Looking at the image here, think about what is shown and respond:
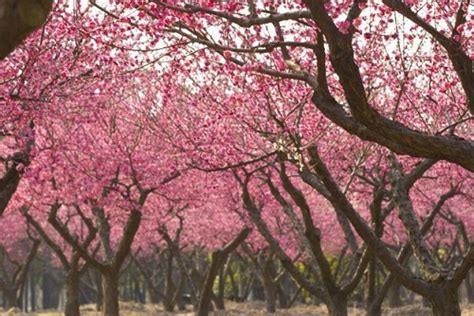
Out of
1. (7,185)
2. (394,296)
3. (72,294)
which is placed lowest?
(72,294)

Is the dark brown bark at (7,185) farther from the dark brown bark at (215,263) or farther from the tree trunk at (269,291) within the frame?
the tree trunk at (269,291)

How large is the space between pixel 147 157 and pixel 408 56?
907 centimetres

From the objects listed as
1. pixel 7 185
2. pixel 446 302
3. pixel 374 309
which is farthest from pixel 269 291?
pixel 446 302

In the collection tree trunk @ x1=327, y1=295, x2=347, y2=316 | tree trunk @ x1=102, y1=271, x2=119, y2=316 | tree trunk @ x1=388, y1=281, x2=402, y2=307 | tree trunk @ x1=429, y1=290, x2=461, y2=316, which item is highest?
tree trunk @ x1=388, y1=281, x2=402, y2=307

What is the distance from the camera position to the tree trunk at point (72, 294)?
25203mm

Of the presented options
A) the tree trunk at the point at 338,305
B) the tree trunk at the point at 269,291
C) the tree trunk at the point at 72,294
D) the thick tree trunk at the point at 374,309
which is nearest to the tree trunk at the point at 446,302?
the tree trunk at the point at 338,305

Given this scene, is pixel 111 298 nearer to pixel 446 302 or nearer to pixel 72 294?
pixel 72 294

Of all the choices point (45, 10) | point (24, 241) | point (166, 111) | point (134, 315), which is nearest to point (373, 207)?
point (166, 111)

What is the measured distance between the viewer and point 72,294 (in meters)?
25.5

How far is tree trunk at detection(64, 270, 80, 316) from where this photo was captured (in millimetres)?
25203

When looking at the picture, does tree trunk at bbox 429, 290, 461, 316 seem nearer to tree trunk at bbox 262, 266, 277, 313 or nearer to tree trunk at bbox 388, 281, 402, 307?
tree trunk at bbox 262, 266, 277, 313

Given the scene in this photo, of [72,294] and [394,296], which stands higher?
[394,296]

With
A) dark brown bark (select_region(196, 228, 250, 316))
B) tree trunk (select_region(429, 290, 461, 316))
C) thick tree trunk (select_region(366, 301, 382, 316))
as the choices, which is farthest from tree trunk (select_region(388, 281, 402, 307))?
tree trunk (select_region(429, 290, 461, 316))

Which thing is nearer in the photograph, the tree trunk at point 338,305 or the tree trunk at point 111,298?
the tree trunk at point 338,305
